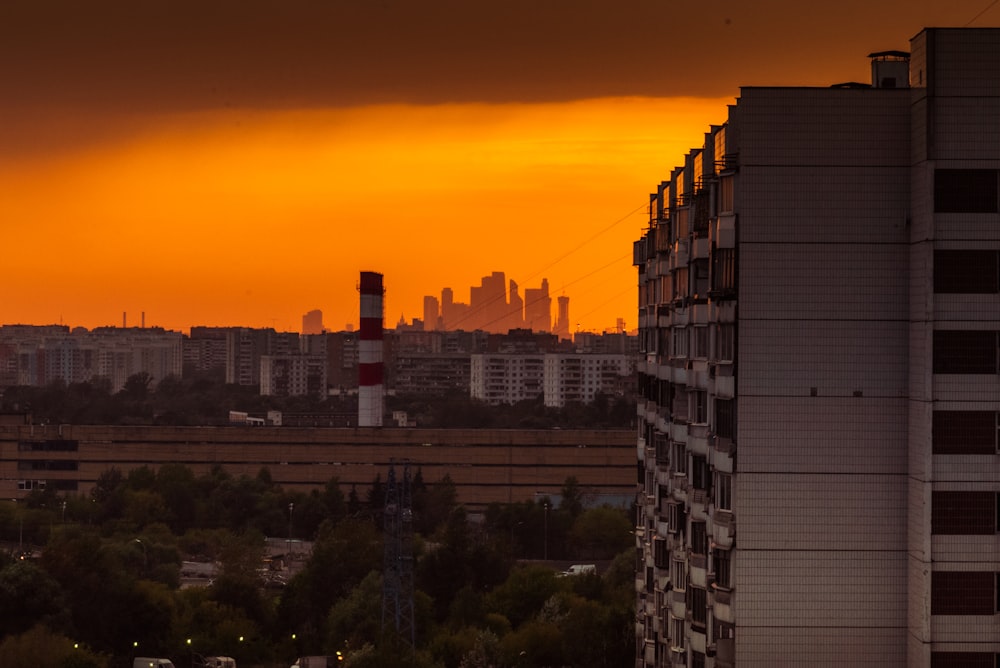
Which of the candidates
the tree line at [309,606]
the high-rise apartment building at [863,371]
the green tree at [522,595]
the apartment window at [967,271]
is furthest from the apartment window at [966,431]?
the green tree at [522,595]

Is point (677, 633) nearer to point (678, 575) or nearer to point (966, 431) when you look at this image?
point (678, 575)

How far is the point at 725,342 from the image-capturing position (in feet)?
32.1

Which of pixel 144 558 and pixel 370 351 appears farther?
pixel 370 351

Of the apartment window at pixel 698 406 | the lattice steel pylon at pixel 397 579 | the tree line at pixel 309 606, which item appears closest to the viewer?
the apartment window at pixel 698 406

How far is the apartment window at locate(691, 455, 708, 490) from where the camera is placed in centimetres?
1048

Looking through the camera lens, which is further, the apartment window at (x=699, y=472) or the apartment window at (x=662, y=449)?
the apartment window at (x=662, y=449)

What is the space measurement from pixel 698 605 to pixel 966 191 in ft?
→ 9.28

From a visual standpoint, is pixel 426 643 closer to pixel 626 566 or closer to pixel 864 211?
pixel 626 566

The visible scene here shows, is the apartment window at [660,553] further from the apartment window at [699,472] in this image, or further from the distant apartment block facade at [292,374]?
the distant apartment block facade at [292,374]

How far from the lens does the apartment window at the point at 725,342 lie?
967cm

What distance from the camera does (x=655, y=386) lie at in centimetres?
1320

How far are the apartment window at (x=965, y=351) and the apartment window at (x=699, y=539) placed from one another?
5.71 feet

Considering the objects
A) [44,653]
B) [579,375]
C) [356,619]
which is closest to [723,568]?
[44,653]

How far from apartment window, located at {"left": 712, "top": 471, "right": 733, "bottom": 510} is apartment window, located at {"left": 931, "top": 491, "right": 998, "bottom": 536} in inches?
40.0
